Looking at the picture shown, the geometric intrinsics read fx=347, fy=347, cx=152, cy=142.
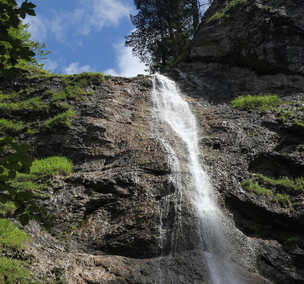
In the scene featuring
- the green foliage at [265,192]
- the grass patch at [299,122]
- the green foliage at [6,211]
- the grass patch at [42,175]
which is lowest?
the green foliage at [6,211]

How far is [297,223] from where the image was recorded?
8844 mm

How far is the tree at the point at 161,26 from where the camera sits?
78.6 feet

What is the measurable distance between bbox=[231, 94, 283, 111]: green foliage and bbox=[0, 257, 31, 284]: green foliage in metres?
10.7

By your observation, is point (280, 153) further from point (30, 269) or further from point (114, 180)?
point (30, 269)

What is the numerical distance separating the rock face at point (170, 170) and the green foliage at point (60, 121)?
0.77 ft

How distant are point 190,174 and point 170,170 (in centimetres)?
60

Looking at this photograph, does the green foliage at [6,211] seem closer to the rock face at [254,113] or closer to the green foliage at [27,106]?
the rock face at [254,113]

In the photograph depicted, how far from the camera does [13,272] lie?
599cm

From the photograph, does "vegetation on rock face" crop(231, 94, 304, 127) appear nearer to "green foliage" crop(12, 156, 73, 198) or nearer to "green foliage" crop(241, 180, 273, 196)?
"green foliage" crop(241, 180, 273, 196)

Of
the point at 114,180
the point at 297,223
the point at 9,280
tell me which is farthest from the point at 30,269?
the point at 297,223

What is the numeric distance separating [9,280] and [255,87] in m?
13.6

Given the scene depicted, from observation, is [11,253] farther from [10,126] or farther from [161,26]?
[161,26]

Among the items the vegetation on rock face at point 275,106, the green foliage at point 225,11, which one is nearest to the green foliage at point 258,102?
the vegetation on rock face at point 275,106

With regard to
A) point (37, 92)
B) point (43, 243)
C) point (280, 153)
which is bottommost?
point (43, 243)
